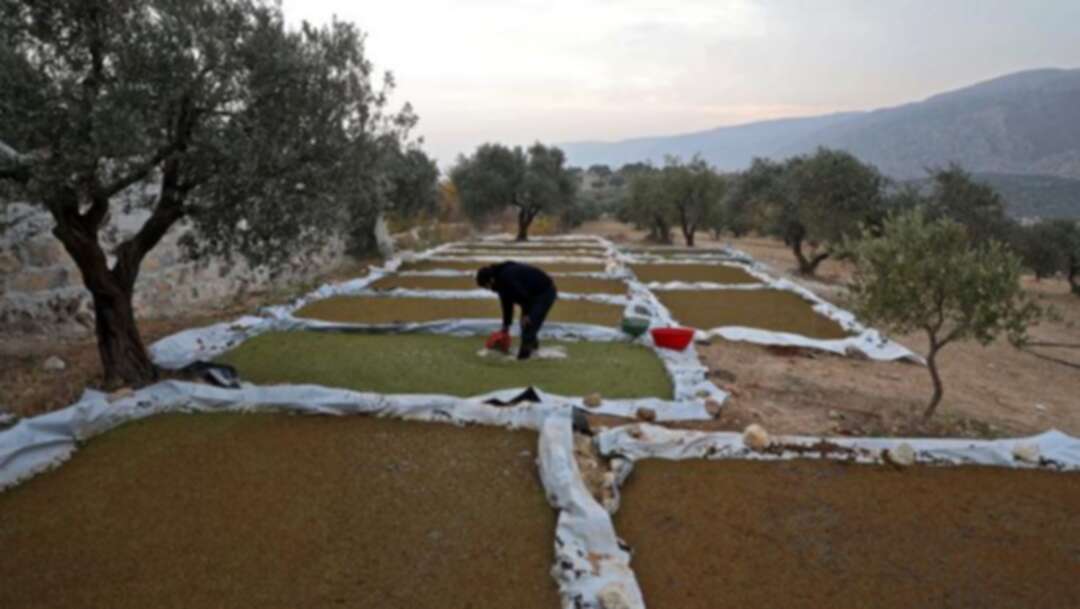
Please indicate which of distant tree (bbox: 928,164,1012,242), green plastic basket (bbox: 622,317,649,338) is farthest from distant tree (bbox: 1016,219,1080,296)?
green plastic basket (bbox: 622,317,649,338)

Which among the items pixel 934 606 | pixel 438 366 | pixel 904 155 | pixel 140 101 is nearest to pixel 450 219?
pixel 438 366

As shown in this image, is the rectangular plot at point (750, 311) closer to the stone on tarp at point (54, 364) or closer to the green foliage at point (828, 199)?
the green foliage at point (828, 199)

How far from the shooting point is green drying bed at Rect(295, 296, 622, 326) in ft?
29.6

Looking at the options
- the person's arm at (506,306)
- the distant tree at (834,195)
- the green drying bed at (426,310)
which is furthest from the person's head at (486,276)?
the distant tree at (834,195)

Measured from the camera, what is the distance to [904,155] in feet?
237

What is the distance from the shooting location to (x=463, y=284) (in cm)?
1244

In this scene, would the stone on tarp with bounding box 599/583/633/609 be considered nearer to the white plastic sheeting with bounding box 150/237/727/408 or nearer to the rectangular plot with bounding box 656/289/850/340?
the white plastic sheeting with bounding box 150/237/727/408

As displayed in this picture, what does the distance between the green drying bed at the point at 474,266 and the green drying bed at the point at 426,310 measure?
13.7 feet

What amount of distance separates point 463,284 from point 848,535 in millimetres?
9572

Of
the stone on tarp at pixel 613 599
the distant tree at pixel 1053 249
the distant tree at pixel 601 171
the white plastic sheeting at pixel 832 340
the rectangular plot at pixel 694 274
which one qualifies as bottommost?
the distant tree at pixel 1053 249

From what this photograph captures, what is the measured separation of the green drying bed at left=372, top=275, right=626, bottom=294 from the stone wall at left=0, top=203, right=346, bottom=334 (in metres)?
3.48

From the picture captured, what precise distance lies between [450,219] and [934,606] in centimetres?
2456

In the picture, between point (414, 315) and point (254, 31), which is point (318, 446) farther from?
point (414, 315)

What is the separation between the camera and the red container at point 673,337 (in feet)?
23.7
